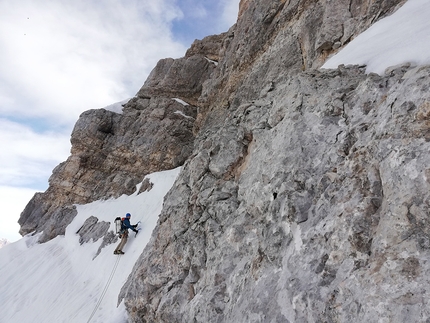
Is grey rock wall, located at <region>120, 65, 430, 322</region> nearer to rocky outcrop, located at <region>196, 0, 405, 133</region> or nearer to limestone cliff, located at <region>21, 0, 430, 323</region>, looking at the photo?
limestone cliff, located at <region>21, 0, 430, 323</region>

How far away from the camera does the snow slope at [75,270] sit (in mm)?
12523

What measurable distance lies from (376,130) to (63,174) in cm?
2945

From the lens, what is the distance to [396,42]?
6773mm

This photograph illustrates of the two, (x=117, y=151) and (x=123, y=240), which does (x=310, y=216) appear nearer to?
(x=123, y=240)

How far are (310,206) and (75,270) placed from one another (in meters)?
16.6

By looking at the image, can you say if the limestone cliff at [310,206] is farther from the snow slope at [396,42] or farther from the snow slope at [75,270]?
the snow slope at [75,270]

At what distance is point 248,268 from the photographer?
605cm

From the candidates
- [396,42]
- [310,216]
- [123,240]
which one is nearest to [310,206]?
[310,216]

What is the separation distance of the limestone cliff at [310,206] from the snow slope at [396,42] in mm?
366

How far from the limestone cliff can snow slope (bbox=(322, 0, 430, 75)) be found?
37 cm

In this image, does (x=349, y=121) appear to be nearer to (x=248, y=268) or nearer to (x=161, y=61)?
(x=248, y=268)

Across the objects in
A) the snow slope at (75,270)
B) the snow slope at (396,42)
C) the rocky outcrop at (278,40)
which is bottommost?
the snow slope at (75,270)

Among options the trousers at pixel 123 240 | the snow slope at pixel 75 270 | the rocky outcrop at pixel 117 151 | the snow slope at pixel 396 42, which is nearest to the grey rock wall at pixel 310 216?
the snow slope at pixel 396 42

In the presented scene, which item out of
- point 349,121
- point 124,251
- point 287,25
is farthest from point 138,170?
point 349,121
